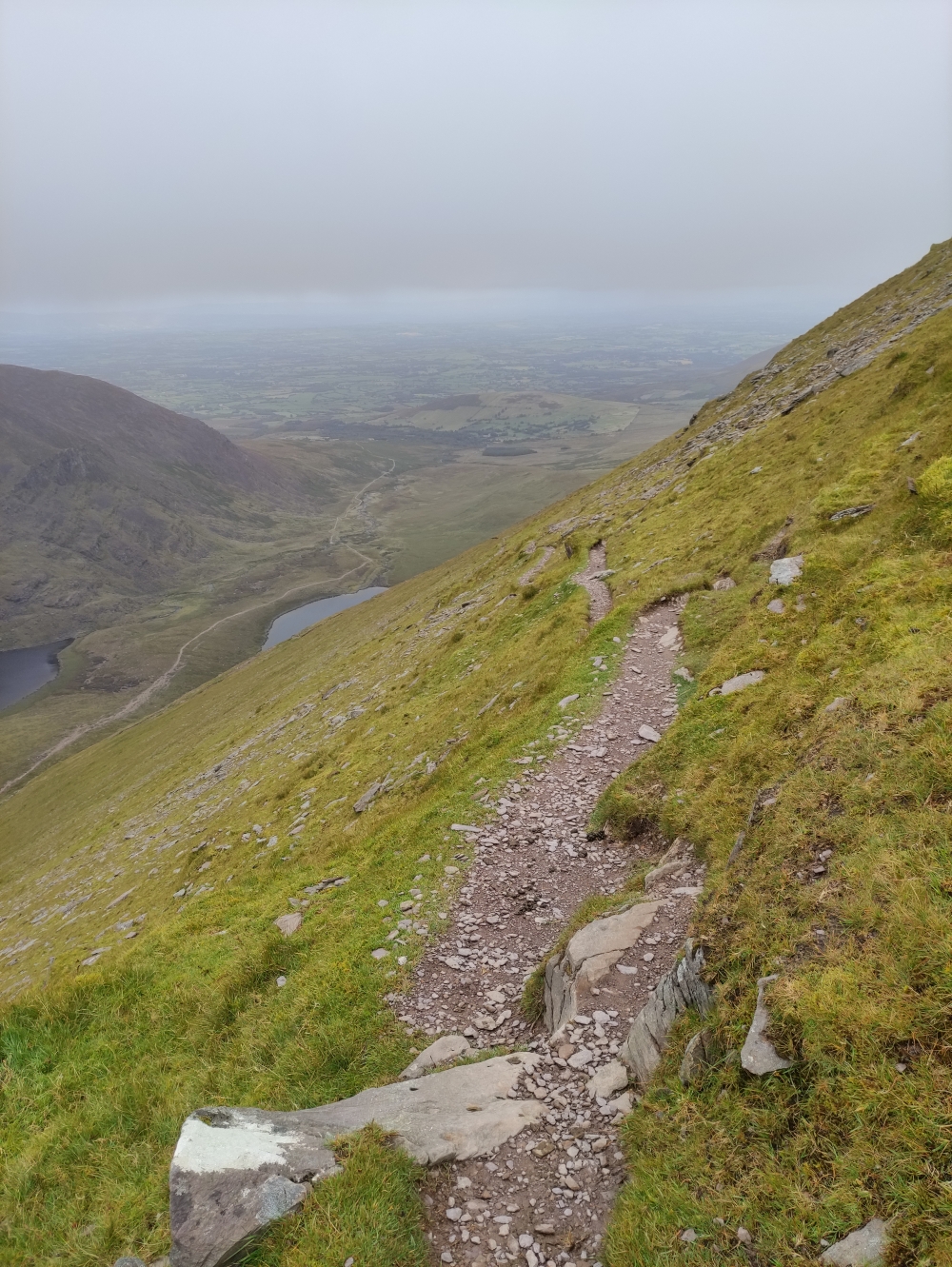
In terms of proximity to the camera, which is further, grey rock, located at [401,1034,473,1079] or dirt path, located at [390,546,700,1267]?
grey rock, located at [401,1034,473,1079]

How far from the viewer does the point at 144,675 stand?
19950 centimetres

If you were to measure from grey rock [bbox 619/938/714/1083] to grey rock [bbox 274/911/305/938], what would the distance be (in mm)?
9939

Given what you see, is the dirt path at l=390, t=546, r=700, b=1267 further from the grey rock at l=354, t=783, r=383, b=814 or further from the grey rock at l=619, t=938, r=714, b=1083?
the grey rock at l=354, t=783, r=383, b=814

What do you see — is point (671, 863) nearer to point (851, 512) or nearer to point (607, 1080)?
point (607, 1080)

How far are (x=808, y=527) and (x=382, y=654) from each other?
4556cm

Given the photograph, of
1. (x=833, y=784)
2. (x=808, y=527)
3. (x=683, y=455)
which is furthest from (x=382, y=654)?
(x=833, y=784)

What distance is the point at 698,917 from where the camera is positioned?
9250 mm

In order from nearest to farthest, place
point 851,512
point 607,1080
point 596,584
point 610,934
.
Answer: point 607,1080, point 610,934, point 851,512, point 596,584

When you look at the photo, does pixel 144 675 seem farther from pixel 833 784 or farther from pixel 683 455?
pixel 833 784

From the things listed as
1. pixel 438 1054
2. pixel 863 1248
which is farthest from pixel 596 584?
pixel 863 1248

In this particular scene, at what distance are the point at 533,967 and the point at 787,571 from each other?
1560cm

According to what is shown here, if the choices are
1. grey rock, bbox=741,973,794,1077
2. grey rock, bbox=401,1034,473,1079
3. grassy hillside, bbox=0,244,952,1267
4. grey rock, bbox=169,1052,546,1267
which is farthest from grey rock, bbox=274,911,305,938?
grey rock, bbox=741,973,794,1077

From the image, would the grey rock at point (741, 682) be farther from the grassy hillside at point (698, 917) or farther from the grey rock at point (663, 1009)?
the grey rock at point (663, 1009)

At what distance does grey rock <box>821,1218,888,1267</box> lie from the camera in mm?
4953
